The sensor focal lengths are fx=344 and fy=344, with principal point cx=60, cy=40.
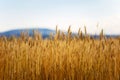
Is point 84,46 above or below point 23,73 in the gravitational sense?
above

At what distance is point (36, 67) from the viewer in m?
4.28

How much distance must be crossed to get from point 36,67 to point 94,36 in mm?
829

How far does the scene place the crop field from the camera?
13.7ft

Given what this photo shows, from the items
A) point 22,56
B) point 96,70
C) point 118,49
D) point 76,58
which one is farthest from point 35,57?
point 118,49

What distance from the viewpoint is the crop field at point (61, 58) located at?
4168 millimetres

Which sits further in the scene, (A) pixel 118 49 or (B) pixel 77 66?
(A) pixel 118 49

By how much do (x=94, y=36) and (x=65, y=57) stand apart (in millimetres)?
455

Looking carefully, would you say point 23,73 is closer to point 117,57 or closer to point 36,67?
point 36,67

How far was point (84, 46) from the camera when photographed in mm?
4523

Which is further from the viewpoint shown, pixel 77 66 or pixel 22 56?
pixel 22 56

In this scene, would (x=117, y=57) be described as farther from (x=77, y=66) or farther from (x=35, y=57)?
(x=35, y=57)

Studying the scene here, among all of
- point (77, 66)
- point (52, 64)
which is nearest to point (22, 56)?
point (52, 64)

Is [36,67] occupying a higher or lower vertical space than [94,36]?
lower

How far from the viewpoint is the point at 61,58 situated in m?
4.38
